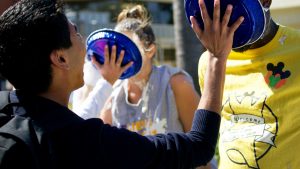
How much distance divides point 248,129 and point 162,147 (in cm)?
60

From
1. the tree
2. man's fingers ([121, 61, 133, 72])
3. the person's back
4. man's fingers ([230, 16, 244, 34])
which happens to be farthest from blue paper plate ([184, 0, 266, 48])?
the tree

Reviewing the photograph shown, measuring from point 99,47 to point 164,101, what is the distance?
54 cm

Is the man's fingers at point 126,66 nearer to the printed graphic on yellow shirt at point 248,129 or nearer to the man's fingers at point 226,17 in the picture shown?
the printed graphic on yellow shirt at point 248,129

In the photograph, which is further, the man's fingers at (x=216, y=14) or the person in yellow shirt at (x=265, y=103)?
the person in yellow shirt at (x=265, y=103)

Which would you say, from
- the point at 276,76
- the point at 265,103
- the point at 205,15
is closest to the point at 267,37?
the point at 276,76

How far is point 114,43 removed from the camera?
106 inches

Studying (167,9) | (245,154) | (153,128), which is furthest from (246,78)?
(167,9)

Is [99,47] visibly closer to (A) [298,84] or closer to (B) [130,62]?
(B) [130,62]

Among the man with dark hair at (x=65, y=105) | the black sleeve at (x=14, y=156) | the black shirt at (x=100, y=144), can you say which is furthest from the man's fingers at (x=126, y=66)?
the black sleeve at (x=14, y=156)

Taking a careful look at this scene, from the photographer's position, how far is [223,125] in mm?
2363

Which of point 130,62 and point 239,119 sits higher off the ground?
point 130,62

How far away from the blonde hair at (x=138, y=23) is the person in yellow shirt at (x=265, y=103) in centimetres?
94

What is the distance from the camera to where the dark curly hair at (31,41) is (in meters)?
1.70

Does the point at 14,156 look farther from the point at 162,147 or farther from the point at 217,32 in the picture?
the point at 217,32
